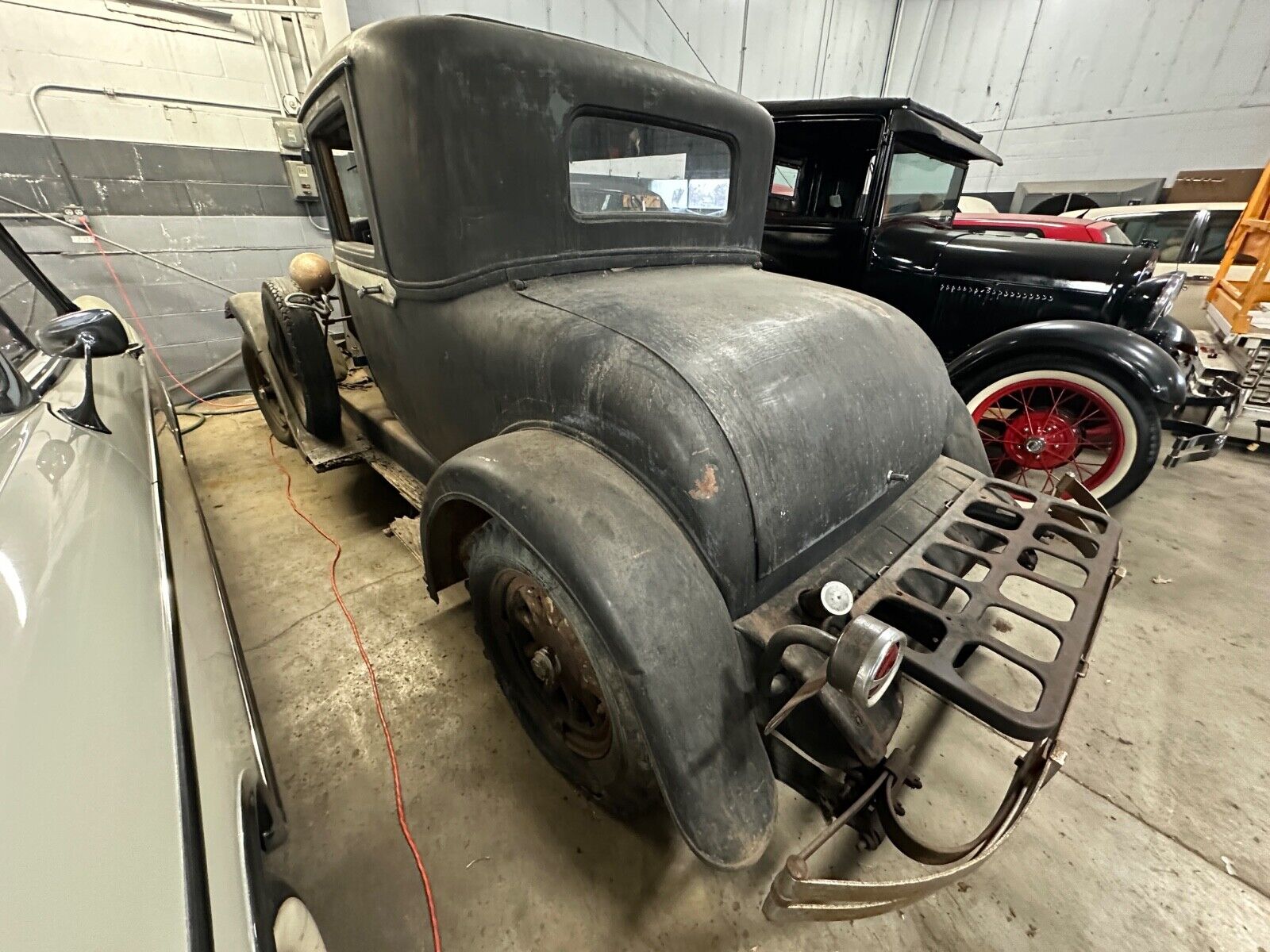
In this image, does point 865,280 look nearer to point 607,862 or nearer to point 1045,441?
point 1045,441

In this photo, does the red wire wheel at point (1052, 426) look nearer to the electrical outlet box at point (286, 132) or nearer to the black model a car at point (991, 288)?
the black model a car at point (991, 288)

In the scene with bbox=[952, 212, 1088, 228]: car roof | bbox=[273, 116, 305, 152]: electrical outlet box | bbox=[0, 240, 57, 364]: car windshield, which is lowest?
bbox=[0, 240, 57, 364]: car windshield

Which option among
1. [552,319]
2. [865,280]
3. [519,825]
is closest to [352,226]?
[552,319]

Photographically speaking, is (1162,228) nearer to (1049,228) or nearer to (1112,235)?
(1112,235)

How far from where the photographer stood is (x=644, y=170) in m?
2.00

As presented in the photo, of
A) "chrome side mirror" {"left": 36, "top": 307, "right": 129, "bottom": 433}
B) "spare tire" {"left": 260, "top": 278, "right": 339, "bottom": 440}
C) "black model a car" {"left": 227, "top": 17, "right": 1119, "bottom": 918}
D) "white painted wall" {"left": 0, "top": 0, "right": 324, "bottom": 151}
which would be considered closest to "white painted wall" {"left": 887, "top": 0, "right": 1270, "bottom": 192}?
"black model a car" {"left": 227, "top": 17, "right": 1119, "bottom": 918}

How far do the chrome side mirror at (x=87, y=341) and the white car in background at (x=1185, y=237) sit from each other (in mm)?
8884

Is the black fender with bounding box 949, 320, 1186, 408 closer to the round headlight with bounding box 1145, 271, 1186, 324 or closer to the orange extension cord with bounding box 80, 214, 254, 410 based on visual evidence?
the round headlight with bounding box 1145, 271, 1186, 324

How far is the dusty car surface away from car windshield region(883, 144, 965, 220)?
4131 millimetres

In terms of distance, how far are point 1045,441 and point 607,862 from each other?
325 centimetres

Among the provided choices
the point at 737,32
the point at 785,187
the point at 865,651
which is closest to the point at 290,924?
the point at 865,651

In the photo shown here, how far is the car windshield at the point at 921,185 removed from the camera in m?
3.48

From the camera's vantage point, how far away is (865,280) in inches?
147

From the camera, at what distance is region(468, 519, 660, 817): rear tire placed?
1.20 m
